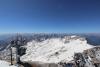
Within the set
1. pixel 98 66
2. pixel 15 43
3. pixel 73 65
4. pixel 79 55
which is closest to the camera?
pixel 98 66

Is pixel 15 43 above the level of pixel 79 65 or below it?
above

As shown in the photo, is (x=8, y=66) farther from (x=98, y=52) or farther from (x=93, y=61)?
(x=98, y=52)

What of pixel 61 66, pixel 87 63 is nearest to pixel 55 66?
pixel 61 66

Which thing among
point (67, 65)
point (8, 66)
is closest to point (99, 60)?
point (67, 65)

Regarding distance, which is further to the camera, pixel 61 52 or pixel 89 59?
pixel 61 52

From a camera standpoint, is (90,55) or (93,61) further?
(90,55)

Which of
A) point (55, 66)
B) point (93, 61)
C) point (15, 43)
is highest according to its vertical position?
point (15, 43)

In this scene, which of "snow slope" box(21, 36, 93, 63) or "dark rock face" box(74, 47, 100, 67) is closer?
"dark rock face" box(74, 47, 100, 67)

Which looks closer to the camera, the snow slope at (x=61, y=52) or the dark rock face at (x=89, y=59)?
the dark rock face at (x=89, y=59)

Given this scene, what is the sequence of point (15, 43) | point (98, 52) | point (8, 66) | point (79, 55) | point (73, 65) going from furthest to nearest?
1. point (15, 43)
2. point (98, 52)
3. point (79, 55)
4. point (73, 65)
5. point (8, 66)

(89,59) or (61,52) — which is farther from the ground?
(89,59)
